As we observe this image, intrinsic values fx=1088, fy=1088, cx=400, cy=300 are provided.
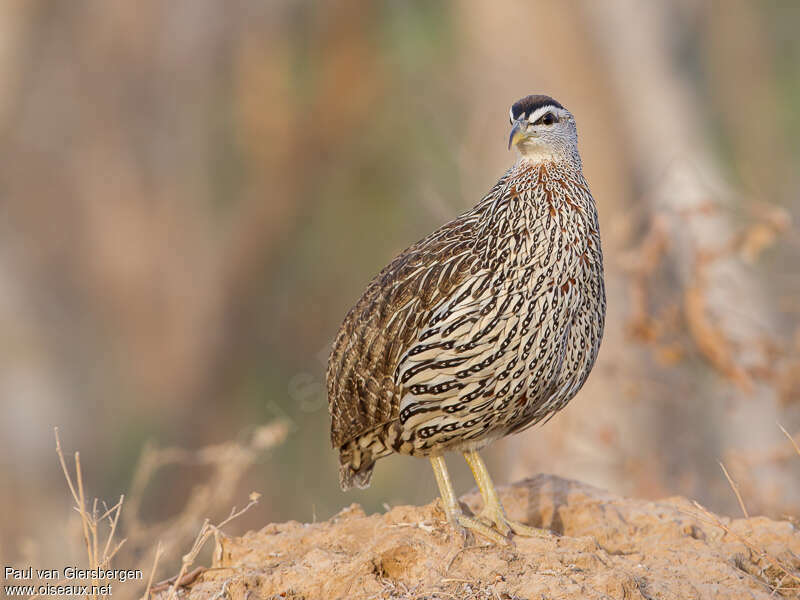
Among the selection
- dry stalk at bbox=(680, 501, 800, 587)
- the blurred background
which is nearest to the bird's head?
dry stalk at bbox=(680, 501, 800, 587)

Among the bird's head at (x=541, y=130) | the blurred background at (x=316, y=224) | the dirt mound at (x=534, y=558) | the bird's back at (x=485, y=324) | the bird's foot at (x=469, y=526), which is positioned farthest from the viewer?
the blurred background at (x=316, y=224)

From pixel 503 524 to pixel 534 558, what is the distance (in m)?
0.39

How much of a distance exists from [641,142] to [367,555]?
308 inches

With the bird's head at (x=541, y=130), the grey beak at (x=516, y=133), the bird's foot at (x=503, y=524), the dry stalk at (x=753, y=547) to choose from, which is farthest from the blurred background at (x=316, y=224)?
the dry stalk at (x=753, y=547)

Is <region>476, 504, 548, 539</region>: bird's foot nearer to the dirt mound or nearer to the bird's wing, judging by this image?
the dirt mound

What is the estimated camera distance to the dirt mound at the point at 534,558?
3.97 metres

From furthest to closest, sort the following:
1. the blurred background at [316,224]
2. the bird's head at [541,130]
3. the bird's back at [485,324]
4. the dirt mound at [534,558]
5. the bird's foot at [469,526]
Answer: the blurred background at [316,224] → the bird's head at [541,130] → the bird's foot at [469,526] → the bird's back at [485,324] → the dirt mound at [534,558]

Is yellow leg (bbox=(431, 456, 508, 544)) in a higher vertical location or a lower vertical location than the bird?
lower

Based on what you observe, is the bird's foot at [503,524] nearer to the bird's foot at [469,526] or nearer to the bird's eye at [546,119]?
the bird's foot at [469,526]

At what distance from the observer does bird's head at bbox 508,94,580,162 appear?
453 centimetres

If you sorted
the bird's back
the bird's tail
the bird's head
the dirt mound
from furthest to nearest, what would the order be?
1. the bird's tail
2. the bird's head
3. the bird's back
4. the dirt mound

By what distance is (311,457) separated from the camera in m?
16.2

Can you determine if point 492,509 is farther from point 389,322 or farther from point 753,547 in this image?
point 753,547

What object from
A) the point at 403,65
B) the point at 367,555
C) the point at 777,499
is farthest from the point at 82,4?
the point at 367,555
